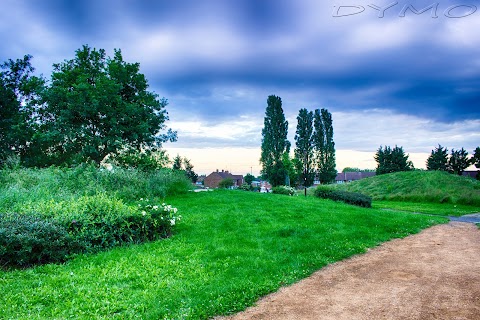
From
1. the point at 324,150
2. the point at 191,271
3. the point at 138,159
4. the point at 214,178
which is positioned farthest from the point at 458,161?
the point at 214,178

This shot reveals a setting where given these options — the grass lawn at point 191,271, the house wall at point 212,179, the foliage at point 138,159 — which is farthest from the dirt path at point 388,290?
the house wall at point 212,179

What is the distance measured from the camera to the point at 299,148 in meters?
48.1

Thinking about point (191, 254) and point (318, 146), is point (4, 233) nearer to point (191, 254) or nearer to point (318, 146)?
point (191, 254)

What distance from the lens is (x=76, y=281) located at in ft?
17.4

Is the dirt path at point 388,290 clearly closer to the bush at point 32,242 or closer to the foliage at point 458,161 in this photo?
the bush at point 32,242

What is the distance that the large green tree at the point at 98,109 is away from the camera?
2238 cm

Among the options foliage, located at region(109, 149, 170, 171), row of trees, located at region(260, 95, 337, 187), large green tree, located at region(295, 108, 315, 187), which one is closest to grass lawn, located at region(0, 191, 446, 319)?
foliage, located at region(109, 149, 170, 171)

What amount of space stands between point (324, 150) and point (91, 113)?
3461 cm

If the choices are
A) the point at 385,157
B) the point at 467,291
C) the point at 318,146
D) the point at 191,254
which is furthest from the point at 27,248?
the point at 385,157

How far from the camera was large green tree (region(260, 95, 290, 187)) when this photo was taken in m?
44.2

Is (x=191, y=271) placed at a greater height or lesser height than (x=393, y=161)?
lesser

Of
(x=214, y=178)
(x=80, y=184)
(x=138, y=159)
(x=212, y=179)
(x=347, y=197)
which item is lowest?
(x=347, y=197)

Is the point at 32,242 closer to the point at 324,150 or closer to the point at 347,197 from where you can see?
the point at 347,197

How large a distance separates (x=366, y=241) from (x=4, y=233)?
317 inches
